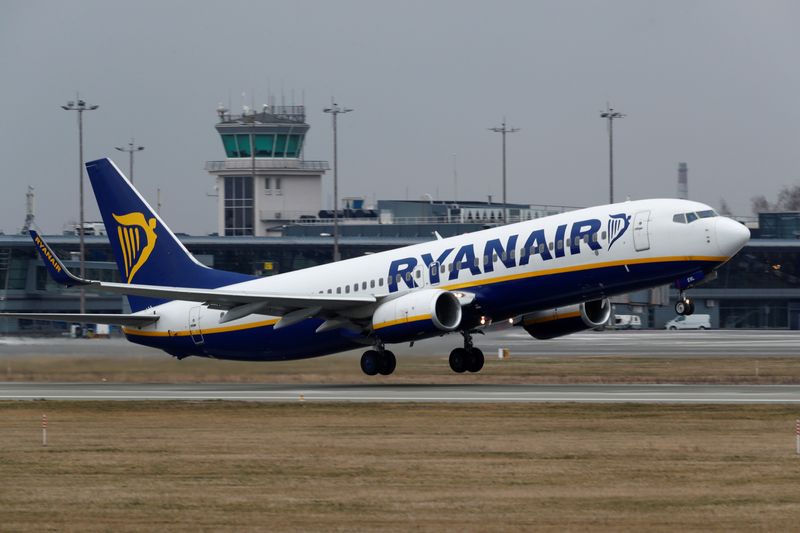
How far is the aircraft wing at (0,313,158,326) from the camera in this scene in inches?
1655

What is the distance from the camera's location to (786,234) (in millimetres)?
124688

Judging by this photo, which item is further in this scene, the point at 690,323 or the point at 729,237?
the point at 690,323

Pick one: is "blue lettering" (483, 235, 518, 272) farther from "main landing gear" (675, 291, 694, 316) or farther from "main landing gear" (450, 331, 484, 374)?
"main landing gear" (675, 291, 694, 316)

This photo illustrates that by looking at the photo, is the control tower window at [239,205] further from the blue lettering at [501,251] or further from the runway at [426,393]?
the blue lettering at [501,251]

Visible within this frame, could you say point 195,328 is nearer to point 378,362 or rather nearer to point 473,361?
point 378,362

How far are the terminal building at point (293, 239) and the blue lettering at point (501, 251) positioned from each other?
6157cm

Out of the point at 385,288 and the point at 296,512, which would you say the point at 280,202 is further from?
the point at 296,512

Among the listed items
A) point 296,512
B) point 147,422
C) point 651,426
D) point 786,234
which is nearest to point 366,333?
point 147,422

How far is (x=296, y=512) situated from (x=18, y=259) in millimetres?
104121

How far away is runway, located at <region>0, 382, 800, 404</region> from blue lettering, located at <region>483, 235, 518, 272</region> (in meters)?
3.82

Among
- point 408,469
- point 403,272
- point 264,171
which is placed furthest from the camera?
point 264,171

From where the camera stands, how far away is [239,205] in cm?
14050

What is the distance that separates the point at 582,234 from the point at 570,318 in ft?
16.3

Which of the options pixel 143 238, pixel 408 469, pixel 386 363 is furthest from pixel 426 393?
pixel 408 469
